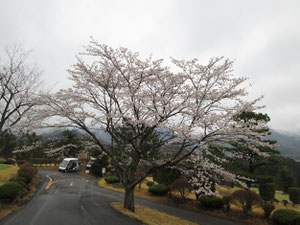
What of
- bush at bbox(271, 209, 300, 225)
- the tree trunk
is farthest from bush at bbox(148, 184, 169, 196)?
bush at bbox(271, 209, 300, 225)

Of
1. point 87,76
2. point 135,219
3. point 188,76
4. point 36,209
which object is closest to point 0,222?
point 36,209

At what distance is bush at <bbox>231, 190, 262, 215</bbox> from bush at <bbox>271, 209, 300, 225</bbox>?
47.2 inches

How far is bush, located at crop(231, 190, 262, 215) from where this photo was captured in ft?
37.6

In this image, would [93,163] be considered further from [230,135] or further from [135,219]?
[230,135]

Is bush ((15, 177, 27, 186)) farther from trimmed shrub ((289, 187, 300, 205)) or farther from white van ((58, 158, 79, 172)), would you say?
trimmed shrub ((289, 187, 300, 205))

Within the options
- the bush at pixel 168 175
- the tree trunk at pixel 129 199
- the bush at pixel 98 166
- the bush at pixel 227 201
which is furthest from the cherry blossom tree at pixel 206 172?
the bush at pixel 98 166

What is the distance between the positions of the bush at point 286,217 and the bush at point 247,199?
1199 millimetres

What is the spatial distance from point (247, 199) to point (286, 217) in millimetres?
2088

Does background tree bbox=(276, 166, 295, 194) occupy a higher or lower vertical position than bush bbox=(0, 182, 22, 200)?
higher

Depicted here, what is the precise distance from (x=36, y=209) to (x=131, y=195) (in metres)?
4.94

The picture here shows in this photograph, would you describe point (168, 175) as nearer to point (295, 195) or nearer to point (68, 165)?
point (295, 195)

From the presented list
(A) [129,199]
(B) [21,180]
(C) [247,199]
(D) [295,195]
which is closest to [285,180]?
(D) [295,195]

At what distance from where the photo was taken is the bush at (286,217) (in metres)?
9.72

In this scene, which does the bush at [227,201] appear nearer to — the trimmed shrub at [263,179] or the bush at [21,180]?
the trimmed shrub at [263,179]
